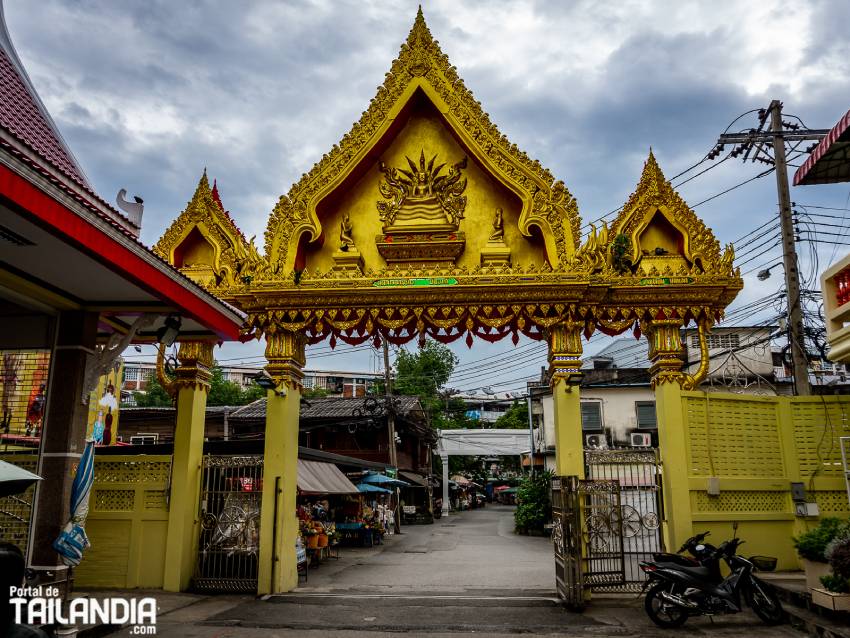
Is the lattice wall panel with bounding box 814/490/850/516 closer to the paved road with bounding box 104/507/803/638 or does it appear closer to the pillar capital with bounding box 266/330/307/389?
the paved road with bounding box 104/507/803/638

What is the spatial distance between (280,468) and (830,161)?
8.93 meters

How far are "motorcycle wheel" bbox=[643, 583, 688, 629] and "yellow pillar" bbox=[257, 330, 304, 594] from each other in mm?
5012

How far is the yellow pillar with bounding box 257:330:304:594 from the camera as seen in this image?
31.4 ft

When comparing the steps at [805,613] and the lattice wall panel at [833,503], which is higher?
the lattice wall panel at [833,503]

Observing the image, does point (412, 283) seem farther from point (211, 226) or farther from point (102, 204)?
point (102, 204)

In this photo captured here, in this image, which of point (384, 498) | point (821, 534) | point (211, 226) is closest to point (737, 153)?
point (821, 534)

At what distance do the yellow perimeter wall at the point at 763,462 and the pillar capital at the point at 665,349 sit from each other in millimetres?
343

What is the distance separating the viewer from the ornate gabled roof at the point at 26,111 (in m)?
7.76

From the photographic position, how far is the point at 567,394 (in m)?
9.62

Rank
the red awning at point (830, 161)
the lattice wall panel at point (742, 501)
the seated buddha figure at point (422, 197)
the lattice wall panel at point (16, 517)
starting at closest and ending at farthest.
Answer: the lattice wall panel at point (16, 517) → the red awning at point (830, 161) → the lattice wall panel at point (742, 501) → the seated buddha figure at point (422, 197)

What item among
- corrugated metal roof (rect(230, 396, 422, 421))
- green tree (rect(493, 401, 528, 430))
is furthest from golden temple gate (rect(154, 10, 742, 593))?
green tree (rect(493, 401, 528, 430))

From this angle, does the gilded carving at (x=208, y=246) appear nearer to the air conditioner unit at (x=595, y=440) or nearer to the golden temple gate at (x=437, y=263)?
the golden temple gate at (x=437, y=263)

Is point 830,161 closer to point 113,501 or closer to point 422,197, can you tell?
point 422,197

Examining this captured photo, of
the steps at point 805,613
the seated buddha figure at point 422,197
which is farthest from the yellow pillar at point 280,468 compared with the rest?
the steps at point 805,613
